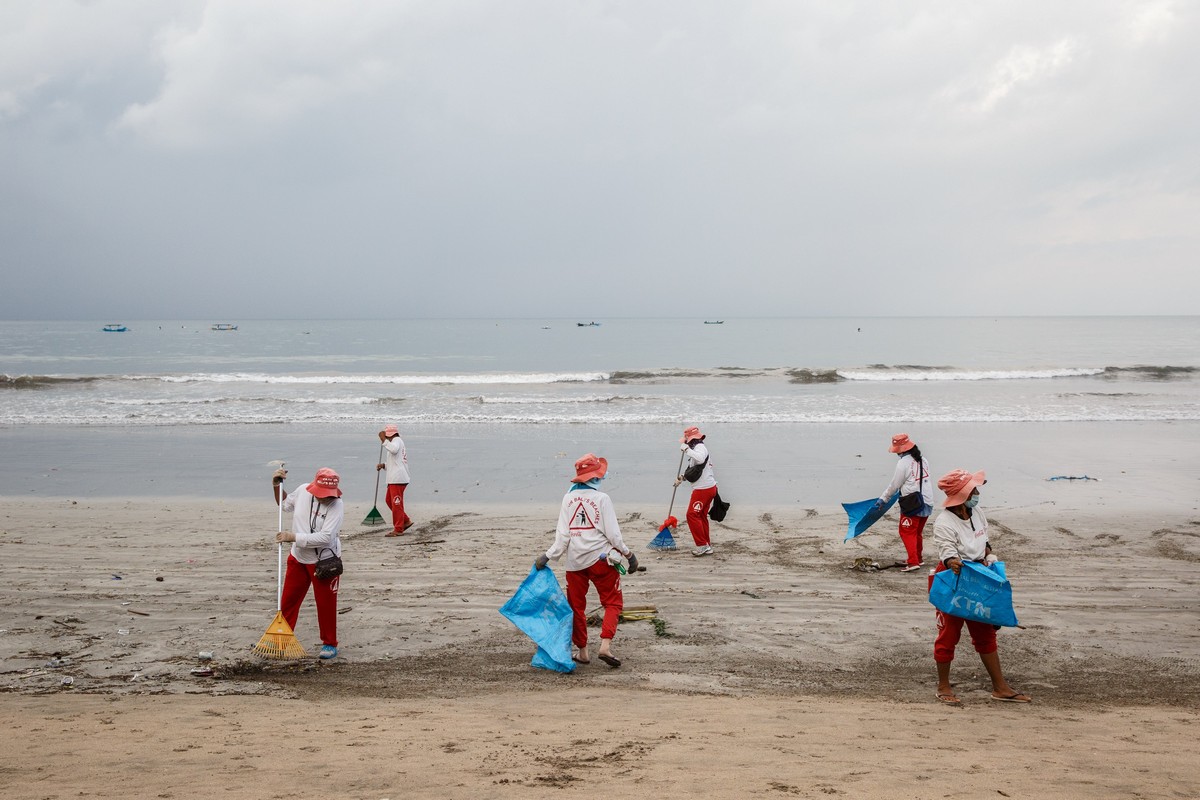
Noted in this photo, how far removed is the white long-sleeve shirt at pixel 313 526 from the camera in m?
6.73

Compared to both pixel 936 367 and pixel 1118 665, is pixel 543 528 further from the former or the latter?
pixel 936 367

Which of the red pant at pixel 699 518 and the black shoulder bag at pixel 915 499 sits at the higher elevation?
the black shoulder bag at pixel 915 499

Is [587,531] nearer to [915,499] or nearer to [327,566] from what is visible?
[327,566]

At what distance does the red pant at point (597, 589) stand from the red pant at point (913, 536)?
171 inches

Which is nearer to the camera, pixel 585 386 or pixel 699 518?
pixel 699 518

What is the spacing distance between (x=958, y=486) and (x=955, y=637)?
43.5 inches

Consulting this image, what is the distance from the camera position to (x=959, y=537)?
5934 millimetres

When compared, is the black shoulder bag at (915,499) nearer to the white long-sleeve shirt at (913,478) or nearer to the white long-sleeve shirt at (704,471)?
the white long-sleeve shirt at (913,478)

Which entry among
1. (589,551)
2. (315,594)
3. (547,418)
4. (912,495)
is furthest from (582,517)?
(547,418)

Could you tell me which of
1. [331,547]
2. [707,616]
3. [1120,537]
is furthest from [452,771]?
[1120,537]

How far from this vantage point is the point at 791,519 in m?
12.5

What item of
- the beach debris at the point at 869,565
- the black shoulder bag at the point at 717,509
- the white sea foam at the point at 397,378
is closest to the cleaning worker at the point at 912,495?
the beach debris at the point at 869,565

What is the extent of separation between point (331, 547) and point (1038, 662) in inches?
237

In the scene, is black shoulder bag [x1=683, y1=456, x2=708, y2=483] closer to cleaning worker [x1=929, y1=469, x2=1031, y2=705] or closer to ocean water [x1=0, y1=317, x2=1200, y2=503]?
ocean water [x1=0, y1=317, x2=1200, y2=503]
